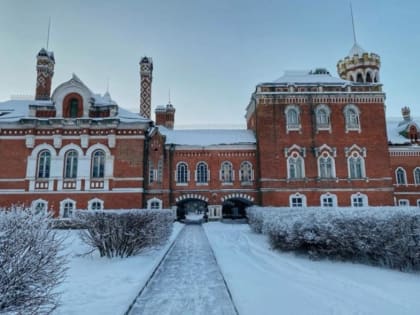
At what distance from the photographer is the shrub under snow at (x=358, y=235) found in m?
7.74

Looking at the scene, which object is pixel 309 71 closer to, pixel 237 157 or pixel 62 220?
pixel 237 157

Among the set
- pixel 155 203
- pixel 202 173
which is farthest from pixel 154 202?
pixel 202 173

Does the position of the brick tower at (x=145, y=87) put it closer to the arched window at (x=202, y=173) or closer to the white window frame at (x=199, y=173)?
the white window frame at (x=199, y=173)

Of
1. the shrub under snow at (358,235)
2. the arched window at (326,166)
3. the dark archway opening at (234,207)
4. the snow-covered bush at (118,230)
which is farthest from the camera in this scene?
the dark archway opening at (234,207)

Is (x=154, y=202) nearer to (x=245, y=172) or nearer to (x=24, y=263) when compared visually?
(x=245, y=172)

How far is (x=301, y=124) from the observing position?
27953mm

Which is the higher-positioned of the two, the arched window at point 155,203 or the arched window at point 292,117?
the arched window at point 292,117

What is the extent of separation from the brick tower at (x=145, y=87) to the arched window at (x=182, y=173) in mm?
7658

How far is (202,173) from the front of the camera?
28062mm

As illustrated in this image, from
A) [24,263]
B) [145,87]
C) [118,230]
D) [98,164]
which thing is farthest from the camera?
[145,87]

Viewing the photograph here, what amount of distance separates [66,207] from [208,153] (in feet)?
44.2

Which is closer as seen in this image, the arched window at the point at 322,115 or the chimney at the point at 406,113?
the arched window at the point at 322,115

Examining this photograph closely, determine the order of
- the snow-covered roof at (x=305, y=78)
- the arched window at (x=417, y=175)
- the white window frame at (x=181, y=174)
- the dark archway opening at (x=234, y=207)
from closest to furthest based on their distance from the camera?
the white window frame at (x=181, y=174) → the snow-covered roof at (x=305, y=78) → the arched window at (x=417, y=175) → the dark archway opening at (x=234, y=207)

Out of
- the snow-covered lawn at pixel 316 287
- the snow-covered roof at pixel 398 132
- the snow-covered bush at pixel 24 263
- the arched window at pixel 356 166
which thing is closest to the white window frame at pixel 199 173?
the arched window at pixel 356 166
